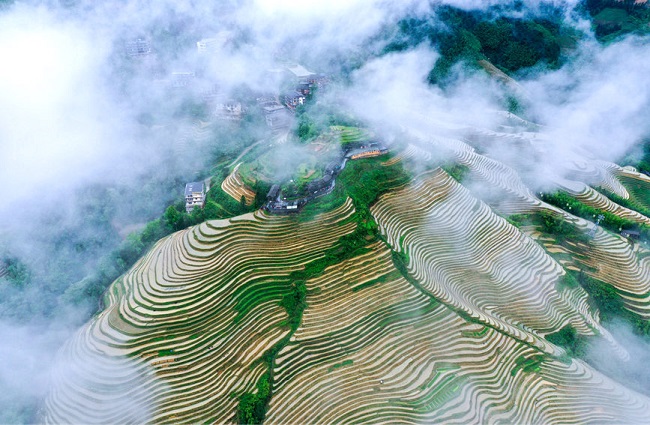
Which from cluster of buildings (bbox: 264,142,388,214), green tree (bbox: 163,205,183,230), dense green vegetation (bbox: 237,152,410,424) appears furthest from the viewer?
green tree (bbox: 163,205,183,230)

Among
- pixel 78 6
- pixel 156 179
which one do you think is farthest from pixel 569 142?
pixel 78 6

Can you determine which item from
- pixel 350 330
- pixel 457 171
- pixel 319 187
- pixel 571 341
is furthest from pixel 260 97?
pixel 571 341

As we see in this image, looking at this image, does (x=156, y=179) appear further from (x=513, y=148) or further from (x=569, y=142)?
(x=569, y=142)

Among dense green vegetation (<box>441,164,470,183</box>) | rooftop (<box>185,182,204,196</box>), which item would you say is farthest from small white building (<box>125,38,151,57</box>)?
dense green vegetation (<box>441,164,470,183</box>)

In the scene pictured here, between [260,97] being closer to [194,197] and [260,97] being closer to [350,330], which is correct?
[194,197]

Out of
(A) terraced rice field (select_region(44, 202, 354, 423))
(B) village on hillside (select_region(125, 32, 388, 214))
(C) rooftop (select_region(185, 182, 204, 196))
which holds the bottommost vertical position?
(A) terraced rice field (select_region(44, 202, 354, 423))

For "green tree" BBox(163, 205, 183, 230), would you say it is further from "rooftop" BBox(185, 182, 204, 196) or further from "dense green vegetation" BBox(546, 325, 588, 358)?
"dense green vegetation" BBox(546, 325, 588, 358)

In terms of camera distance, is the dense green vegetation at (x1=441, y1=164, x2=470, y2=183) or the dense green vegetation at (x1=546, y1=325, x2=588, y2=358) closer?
the dense green vegetation at (x1=546, y1=325, x2=588, y2=358)

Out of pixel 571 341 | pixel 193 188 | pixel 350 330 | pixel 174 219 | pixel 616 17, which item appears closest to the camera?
pixel 350 330

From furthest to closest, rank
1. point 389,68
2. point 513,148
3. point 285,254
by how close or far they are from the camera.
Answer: point 389,68 → point 513,148 → point 285,254
